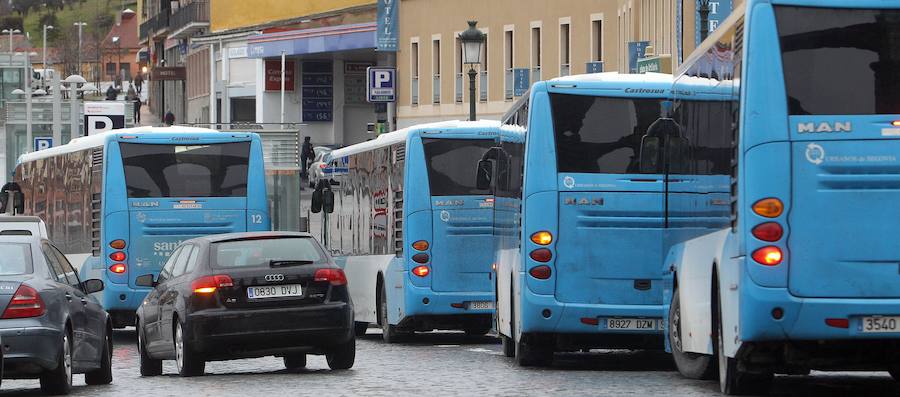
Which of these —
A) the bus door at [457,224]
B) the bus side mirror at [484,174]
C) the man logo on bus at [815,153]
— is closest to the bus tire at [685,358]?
the man logo on bus at [815,153]

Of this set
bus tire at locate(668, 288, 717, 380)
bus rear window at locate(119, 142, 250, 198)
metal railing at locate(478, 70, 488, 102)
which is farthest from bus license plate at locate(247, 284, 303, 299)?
metal railing at locate(478, 70, 488, 102)

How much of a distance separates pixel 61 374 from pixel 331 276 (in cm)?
353

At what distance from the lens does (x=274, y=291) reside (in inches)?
780

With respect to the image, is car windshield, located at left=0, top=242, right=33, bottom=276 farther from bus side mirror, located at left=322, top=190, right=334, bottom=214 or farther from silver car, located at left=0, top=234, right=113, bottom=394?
bus side mirror, located at left=322, top=190, right=334, bottom=214

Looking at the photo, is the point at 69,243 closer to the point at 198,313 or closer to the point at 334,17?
the point at 198,313

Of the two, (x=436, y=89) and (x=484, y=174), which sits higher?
(x=436, y=89)

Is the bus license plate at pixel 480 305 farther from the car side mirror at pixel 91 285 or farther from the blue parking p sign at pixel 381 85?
the blue parking p sign at pixel 381 85

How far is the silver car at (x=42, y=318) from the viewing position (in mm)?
16453

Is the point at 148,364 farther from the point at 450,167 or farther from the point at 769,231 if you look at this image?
the point at 769,231

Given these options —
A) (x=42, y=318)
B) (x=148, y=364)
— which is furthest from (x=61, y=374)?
(x=148, y=364)

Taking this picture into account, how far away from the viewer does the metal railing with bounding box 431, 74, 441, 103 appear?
7350 centimetres

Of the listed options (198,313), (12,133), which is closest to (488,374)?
(198,313)

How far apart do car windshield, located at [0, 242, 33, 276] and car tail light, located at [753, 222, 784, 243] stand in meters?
6.02

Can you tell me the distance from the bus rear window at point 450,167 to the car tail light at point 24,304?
1043 cm
